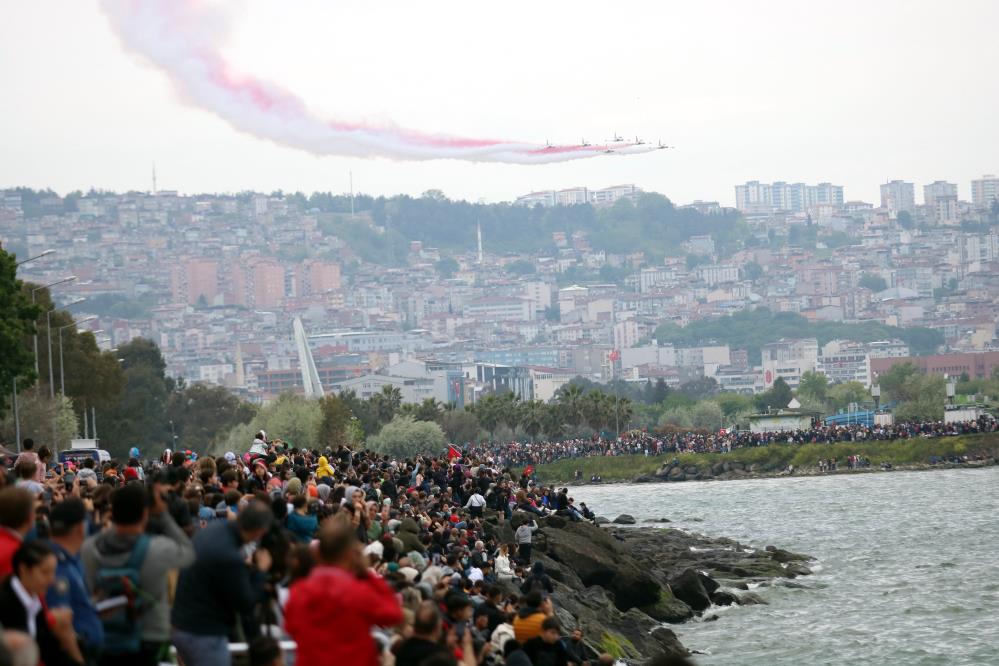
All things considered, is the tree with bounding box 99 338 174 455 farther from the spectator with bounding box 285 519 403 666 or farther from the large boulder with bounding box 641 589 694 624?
the spectator with bounding box 285 519 403 666

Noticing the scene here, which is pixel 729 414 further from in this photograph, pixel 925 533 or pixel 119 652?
pixel 119 652

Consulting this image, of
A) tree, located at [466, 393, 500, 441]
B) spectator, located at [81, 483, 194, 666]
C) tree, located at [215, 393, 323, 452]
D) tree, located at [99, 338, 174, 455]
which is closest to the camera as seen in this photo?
spectator, located at [81, 483, 194, 666]

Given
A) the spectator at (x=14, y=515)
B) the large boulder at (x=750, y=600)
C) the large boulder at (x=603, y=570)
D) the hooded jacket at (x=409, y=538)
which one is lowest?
the large boulder at (x=750, y=600)

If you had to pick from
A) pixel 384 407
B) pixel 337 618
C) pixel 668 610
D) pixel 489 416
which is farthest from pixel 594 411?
pixel 337 618

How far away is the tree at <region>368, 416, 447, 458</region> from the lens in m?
102

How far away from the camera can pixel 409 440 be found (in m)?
102

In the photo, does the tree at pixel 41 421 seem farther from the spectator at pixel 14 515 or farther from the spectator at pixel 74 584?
the spectator at pixel 14 515

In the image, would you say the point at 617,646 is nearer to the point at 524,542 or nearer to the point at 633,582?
the point at 524,542

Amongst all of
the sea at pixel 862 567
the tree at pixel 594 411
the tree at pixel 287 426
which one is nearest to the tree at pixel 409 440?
the tree at pixel 287 426

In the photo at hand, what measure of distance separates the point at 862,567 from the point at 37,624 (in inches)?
1430

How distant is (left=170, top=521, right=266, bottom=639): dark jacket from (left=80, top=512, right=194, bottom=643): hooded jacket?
70 millimetres

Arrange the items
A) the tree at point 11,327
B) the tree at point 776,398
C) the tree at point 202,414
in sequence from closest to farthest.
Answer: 1. the tree at point 11,327
2. the tree at point 202,414
3. the tree at point 776,398

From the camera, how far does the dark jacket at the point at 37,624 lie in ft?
25.0

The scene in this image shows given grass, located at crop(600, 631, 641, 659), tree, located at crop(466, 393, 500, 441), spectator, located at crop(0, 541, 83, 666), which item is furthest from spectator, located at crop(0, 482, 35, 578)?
tree, located at crop(466, 393, 500, 441)
